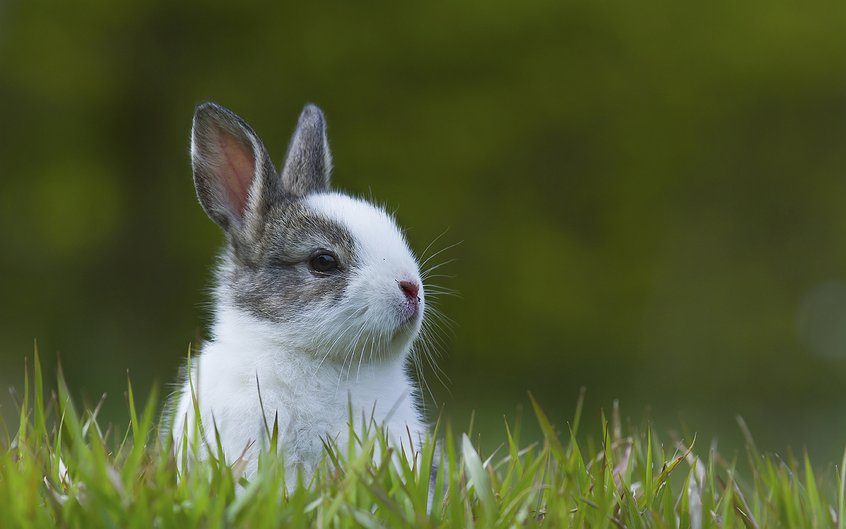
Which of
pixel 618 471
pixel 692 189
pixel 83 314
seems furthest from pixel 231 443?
pixel 692 189

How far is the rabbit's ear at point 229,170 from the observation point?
528cm

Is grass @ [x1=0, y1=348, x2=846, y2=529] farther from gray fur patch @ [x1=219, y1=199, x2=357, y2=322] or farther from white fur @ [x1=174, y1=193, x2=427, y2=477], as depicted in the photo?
gray fur patch @ [x1=219, y1=199, x2=357, y2=322]

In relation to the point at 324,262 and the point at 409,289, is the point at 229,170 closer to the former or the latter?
the point at 324,262

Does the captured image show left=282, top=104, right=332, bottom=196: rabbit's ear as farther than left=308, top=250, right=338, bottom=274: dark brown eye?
Yes

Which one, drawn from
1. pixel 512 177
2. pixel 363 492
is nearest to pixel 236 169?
pixel 363 492

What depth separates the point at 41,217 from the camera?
41.2 feet

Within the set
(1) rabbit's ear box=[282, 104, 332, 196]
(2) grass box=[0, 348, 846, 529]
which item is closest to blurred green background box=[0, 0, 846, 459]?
(1) rabbit's ear box=[282, 104, 332, 196]

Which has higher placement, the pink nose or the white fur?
the pink nose

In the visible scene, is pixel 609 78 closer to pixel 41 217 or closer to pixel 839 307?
pixel 839 307

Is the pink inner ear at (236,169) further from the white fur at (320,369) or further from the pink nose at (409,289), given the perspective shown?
the pink nose at (409,289)

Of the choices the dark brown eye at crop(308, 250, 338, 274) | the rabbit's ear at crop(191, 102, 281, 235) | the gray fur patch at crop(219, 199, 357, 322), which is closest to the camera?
the gray fur patch at crop(219, 199, 357, 322)

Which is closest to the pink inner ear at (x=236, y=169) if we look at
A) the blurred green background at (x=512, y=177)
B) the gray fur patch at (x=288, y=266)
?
the gray fur patch at (x=288, y=266)

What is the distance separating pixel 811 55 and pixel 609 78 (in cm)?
274

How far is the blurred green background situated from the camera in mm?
12750
